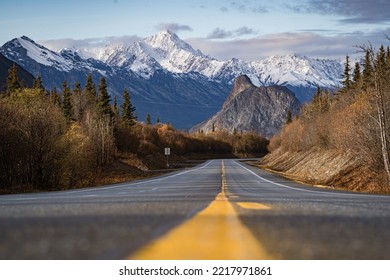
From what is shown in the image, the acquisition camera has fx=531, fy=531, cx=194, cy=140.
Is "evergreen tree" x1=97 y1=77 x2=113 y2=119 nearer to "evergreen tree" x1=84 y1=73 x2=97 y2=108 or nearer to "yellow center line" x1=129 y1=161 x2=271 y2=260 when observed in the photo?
"evergreen tree" x1=84 y1=73 x2=97 y2=108

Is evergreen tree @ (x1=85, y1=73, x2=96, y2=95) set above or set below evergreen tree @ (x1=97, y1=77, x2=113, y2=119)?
above

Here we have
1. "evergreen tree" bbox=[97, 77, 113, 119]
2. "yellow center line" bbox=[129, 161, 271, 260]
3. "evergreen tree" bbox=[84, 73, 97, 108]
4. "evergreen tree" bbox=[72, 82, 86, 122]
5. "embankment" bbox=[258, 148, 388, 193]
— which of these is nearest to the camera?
"yellow center line" bbox=[129, 161, 271, 260]

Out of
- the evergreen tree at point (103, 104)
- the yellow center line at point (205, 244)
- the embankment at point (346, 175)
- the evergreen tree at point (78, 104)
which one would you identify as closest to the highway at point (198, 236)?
the yellow center line at point (205, 244)

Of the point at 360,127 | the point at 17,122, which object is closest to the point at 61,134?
the point at 17,122

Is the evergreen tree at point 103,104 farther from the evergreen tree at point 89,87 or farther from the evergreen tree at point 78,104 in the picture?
the evergreen tree at point 89,87

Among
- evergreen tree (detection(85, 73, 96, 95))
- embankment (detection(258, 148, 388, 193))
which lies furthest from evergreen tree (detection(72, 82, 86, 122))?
embankment (detection(258, 148, 388, 193))

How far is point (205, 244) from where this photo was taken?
4.59m

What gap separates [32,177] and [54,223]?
2969 cm

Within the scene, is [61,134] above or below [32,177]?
above

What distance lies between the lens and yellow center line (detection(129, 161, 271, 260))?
4.17m

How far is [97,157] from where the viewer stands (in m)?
66.6

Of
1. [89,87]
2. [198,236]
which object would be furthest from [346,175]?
[89,87]

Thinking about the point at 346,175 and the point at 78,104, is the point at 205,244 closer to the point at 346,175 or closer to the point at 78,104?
A: the point at 346,175
